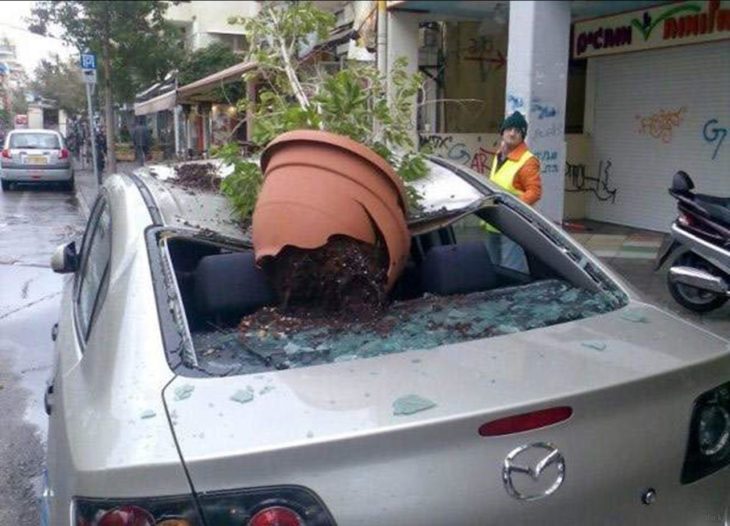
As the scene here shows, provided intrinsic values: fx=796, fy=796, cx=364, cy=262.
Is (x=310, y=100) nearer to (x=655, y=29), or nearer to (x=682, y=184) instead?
(x=682, y=184)

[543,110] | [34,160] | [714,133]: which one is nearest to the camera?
[543,110]

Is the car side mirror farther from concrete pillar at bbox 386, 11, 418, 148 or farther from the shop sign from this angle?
the shop sign

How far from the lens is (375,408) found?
1.80 meters

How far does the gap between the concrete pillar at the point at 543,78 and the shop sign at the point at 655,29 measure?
13.4 feet

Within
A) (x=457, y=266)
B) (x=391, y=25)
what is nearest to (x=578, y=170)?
(x=391, y=25)

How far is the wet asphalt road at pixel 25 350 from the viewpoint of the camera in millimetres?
4000

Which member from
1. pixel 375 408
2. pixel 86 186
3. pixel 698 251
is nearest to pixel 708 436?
pixel 375 408

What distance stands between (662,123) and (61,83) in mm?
12450

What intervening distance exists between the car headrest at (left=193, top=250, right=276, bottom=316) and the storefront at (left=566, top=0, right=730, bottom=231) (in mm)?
9063

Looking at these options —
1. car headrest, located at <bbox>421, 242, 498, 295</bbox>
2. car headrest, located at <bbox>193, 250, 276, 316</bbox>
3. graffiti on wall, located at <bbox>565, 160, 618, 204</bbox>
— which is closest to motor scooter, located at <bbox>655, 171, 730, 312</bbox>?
car headrest, located at <bbox>421, 242, 498, 295</bbox>

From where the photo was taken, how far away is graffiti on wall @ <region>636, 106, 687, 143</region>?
11375 mm

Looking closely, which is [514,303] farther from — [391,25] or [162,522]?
[391,25]

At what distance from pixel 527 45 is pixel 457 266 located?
123 centimetres

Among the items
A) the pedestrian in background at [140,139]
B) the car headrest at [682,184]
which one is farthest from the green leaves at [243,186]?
the pedestrian in background at [140,139]
